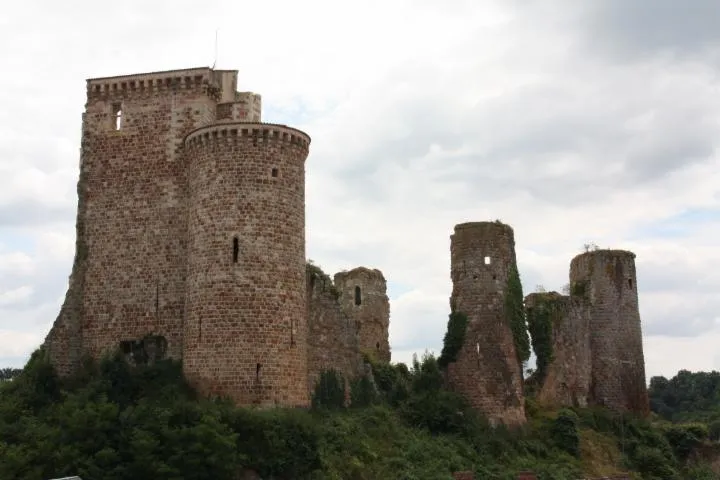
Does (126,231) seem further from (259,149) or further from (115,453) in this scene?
(115,453)

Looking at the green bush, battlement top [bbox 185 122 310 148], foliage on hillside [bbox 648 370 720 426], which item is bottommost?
the green bush

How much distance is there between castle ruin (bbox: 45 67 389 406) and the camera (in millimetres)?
28219

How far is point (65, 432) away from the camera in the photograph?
24781 mm

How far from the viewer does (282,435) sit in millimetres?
25922

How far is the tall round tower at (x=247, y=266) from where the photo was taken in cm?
2791

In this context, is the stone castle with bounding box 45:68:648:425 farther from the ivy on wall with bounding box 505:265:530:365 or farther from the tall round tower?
the ivy on wall with bounding box 505:265:530:365

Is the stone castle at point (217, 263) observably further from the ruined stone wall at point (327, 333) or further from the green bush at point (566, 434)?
the green bush at point (566, 434)

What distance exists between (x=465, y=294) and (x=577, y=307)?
389 inches

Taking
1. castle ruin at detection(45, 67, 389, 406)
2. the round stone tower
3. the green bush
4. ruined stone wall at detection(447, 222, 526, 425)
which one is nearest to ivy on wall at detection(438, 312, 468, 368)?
ruined stone wall at detection(447, 222, 526, 425)

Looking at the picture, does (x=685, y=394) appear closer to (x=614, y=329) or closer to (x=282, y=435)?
(x=614, y=329)

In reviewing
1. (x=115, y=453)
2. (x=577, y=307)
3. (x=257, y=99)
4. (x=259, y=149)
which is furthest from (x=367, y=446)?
(x=577, y=307)

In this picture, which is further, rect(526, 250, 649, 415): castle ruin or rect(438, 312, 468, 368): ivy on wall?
rect(526, 250, 649, 415): castle ruin

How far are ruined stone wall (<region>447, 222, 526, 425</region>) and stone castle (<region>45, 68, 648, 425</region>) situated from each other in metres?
0.05

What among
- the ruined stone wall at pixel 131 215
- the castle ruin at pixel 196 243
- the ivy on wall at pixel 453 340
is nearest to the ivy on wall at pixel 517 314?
the ivy on wall at pixel 453 340
